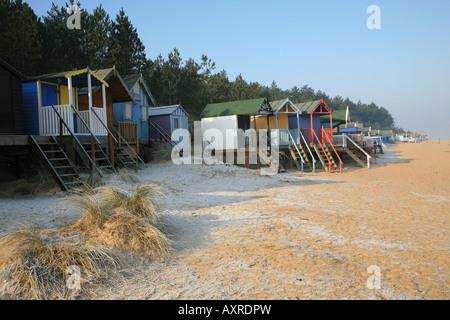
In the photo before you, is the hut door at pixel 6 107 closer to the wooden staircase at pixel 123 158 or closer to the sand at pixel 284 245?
the wooden staircase at pixel 123 158

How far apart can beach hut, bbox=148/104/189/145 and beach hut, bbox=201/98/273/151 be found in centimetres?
202

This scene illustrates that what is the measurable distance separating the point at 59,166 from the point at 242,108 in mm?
14178

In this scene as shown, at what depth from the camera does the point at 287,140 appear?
2209 centimetres

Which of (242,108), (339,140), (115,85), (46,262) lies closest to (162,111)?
(242,108)

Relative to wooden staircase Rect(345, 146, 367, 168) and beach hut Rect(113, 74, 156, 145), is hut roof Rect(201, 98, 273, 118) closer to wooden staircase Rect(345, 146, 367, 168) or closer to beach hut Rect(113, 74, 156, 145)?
beach hut Rect(113, 74, 156, 145)

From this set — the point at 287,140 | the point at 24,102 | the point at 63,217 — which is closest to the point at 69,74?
the point at 24,102

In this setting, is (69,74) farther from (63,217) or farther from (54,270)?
(54,270)

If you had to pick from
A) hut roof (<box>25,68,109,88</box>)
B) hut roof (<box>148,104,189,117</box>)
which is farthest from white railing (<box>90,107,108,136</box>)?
hut roof (<box>148,104,189,117</box>)

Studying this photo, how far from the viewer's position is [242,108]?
21.8 metres

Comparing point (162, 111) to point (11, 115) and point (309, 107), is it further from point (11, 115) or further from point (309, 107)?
point (309, 107)

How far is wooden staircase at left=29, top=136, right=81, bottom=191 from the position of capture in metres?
9.10

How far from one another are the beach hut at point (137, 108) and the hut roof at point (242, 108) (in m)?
4.41

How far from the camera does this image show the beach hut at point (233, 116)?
2114cm
